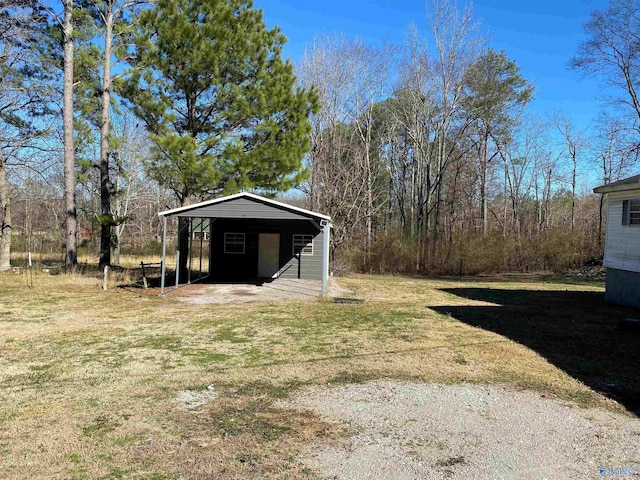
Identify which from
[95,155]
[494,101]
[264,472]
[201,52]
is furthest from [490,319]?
[95,155]

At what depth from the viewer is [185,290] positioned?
43.4 ft

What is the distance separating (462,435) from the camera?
3906 millimetres

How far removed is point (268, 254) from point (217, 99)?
577cm

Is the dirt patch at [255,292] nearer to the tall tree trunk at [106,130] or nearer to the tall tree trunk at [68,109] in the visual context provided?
the tall tree trunk at [106,130]

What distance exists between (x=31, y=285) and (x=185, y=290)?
14.5 ft

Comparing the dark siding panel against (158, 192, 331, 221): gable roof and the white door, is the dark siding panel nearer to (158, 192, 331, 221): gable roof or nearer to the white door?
the white door

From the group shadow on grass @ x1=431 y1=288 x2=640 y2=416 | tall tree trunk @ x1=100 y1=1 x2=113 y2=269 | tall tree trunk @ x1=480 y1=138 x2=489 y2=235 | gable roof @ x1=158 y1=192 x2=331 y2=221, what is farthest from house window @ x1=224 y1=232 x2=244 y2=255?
tall tree trunk @ x1=480 y1=138 x2=489 y2=235

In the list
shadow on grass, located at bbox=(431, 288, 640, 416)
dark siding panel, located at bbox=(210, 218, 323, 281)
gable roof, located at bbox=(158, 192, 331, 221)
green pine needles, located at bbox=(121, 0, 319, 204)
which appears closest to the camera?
shadow on grass, located at bbox=(431, 288, 640, 416)

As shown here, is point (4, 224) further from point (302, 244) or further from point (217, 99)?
point (302, 244)

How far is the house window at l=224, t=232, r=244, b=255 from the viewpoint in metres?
16.8

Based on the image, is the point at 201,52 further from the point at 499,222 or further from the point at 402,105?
the point at 499,222

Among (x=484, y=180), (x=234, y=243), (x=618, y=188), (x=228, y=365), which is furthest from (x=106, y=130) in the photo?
(x=484, y=180)

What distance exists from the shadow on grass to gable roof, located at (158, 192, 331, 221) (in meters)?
4.66

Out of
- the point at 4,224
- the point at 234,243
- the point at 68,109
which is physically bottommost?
the point at 234,243
